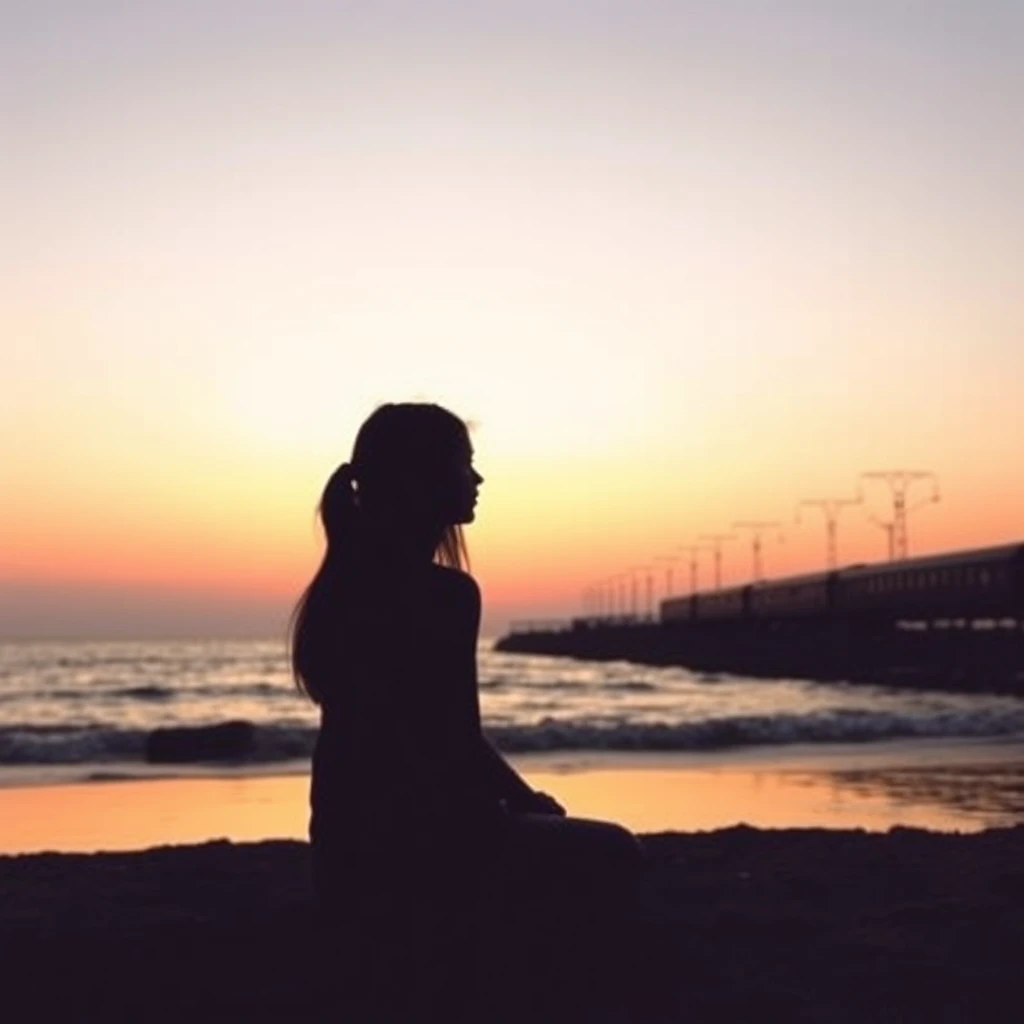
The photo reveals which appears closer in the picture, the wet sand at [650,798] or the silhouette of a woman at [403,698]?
the silhouette of a woman at [403,698]

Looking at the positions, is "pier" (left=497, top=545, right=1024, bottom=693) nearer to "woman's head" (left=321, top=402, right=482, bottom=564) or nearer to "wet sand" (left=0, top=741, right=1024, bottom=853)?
"wet sand" (left=0, top=741, right=1024, bottom=853)

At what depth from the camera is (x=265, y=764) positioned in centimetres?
2241

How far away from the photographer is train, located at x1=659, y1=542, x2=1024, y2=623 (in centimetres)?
5656

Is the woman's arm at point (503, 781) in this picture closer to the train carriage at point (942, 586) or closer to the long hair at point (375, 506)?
the long hair at point (375, 506)

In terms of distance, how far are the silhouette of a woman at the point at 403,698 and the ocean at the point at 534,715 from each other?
12.4 m

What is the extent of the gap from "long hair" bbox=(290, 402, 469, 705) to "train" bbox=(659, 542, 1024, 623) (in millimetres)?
52730

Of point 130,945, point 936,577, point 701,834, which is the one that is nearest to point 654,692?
point 936,577

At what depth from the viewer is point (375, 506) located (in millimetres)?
3949

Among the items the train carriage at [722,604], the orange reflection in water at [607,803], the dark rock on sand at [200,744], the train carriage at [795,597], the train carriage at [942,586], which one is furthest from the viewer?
the train carriage at [722,604]

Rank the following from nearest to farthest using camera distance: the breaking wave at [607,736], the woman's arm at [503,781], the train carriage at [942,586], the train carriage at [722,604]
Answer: the woman's arm at [503,781], the breaking wave at [607,736], the train carriage at [942,586], the train carriage at [722,604]

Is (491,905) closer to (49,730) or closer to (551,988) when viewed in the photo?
(551,988)

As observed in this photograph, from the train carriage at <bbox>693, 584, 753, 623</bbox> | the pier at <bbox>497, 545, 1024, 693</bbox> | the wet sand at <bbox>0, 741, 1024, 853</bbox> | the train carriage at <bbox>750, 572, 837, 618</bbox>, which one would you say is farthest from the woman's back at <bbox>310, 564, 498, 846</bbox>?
the train carriage at <bbox>693, 584, 753, 623</bbox>

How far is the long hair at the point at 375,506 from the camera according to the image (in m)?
3.88

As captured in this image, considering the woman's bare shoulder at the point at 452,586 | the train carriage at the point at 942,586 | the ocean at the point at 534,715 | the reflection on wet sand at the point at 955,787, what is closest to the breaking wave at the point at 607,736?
the ocean at the point at 534,715
